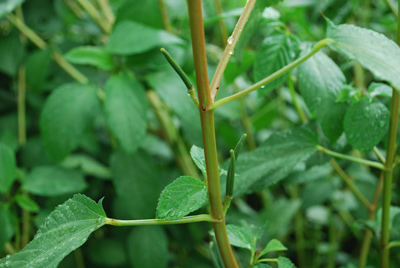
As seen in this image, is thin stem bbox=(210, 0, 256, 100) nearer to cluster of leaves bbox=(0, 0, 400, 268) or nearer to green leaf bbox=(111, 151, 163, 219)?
cluster of leaves bbox=(0, 0, 400, 268)

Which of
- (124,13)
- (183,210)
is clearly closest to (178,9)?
(124,13)

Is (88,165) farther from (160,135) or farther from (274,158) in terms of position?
(274,158)

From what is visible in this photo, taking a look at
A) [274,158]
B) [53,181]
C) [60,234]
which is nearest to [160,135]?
[53,181]

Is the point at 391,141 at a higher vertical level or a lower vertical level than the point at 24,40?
lower

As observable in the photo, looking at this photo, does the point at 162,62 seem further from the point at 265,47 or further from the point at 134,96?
the point at 265,47

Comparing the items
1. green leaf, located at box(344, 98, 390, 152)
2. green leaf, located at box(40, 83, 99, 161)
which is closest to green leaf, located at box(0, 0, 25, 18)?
green leaf, located at box(40, 83, 99, 161)

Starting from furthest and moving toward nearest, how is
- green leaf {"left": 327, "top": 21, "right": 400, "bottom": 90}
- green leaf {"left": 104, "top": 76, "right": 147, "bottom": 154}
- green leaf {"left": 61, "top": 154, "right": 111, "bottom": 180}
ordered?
green leaf {"left": 61, "top": 154, "right": 111, "bottom": 180}, green leaf {"left": 104, "top": 76, "right": 147, "bottom": 154}, green leaf {"left": 327, "top": 21, "right": 400, "bottom": 90}

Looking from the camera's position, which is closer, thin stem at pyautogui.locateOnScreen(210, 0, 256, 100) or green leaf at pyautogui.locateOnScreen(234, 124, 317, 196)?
thin stem at pyautogui.locateOnScreen(210, 0, 256, 100)
